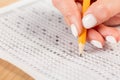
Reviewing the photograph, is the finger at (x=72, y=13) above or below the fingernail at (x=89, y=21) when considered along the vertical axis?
below

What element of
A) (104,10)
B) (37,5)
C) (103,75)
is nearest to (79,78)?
(103,75)

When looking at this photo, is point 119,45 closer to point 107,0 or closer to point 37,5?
point 107,0

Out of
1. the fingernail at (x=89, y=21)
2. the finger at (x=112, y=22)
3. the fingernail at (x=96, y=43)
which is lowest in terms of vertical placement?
the finger at (x=112, y=22)

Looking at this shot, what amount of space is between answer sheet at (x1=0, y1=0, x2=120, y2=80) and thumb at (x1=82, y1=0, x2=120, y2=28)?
0.17 ft

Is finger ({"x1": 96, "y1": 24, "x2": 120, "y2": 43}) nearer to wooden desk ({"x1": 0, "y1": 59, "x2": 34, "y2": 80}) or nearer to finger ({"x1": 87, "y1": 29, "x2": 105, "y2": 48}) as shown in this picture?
finger ({"x1": 87, "y1": 29, "x2": 105, "y2": 48})

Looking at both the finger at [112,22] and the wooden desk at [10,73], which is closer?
the wooden desk at [10,73]

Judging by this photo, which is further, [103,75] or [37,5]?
[37,5]

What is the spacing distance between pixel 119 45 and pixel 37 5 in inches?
9.4

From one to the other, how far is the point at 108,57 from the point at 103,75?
0.16 ft

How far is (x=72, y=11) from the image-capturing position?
517 millimetres

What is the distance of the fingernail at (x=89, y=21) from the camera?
472mm

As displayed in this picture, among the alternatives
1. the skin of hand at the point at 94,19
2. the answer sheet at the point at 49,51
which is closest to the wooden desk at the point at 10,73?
the answer sheet at the point at 49,51

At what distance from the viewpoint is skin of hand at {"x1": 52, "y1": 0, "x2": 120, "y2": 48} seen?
48 cm

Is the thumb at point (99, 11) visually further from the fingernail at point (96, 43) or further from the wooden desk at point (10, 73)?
the wooden desk at point (10, 73)
